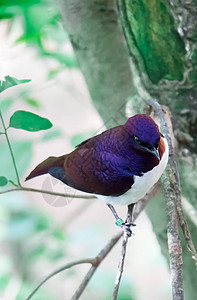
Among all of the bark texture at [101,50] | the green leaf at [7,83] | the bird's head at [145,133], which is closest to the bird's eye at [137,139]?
the bird's head at [145,133]

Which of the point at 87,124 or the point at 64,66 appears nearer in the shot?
the point at 64,66

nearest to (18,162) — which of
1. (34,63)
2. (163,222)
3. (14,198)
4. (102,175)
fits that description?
(102,175)

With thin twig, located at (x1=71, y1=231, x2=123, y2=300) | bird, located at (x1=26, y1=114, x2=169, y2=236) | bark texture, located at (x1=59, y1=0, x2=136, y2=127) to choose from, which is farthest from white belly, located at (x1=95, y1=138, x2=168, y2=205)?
bark texture, located at (x1=59, y1=0, x2=136, y2=127)

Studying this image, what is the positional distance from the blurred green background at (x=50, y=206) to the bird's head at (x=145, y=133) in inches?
5.2

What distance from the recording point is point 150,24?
1.78 ft

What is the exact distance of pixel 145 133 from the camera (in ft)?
1.03

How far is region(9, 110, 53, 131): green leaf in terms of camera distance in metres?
0.34

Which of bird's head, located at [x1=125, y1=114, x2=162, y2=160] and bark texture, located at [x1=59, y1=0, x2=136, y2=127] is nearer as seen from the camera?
bird's head, located at [x1=125, y1=114, x2=162, y2=160]

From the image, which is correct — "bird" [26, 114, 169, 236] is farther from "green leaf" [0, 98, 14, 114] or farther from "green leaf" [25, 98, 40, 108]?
"green leaf" [25, 98, 40, 108]

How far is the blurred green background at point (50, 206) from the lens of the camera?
2.05 ft

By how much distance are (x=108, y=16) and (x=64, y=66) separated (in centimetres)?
28

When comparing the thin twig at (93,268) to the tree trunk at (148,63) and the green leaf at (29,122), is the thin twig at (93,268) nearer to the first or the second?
the tree trunk at (148,63)

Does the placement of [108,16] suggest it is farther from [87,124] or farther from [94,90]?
[87,124]

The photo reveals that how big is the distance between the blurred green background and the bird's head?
0.13 meters
